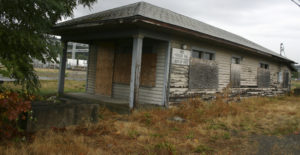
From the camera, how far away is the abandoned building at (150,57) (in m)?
7.67

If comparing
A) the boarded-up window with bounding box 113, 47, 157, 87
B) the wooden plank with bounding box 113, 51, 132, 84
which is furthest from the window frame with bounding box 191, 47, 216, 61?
the wooden plank with bounding box 113, 51, 132, 84

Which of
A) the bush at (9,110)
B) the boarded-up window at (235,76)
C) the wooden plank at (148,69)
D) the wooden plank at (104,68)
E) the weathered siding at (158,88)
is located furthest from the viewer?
the boarded-up window at (235,76)

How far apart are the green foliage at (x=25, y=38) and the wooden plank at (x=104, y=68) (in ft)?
15.8

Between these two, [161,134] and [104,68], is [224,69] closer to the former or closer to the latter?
[104,68]

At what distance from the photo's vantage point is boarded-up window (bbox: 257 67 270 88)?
14541mm

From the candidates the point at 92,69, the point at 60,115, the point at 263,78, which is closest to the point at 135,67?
the point at 60,115

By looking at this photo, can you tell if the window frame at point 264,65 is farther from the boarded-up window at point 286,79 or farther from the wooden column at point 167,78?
the wooden column at point 167,78

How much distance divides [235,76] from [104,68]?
6.68 m

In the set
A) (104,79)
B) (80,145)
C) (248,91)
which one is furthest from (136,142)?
(248,91)

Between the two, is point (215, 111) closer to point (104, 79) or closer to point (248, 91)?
point (104, 79)

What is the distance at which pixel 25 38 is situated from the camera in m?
4.51

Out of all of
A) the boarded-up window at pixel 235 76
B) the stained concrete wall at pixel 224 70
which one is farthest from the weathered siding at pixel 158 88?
the boarded-up window at pixel 235 76

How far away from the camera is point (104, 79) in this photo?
10.7 m

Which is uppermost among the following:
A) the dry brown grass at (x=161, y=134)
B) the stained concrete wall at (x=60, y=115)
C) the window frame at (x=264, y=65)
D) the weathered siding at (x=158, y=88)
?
the window frame at (x=264, y=65)
